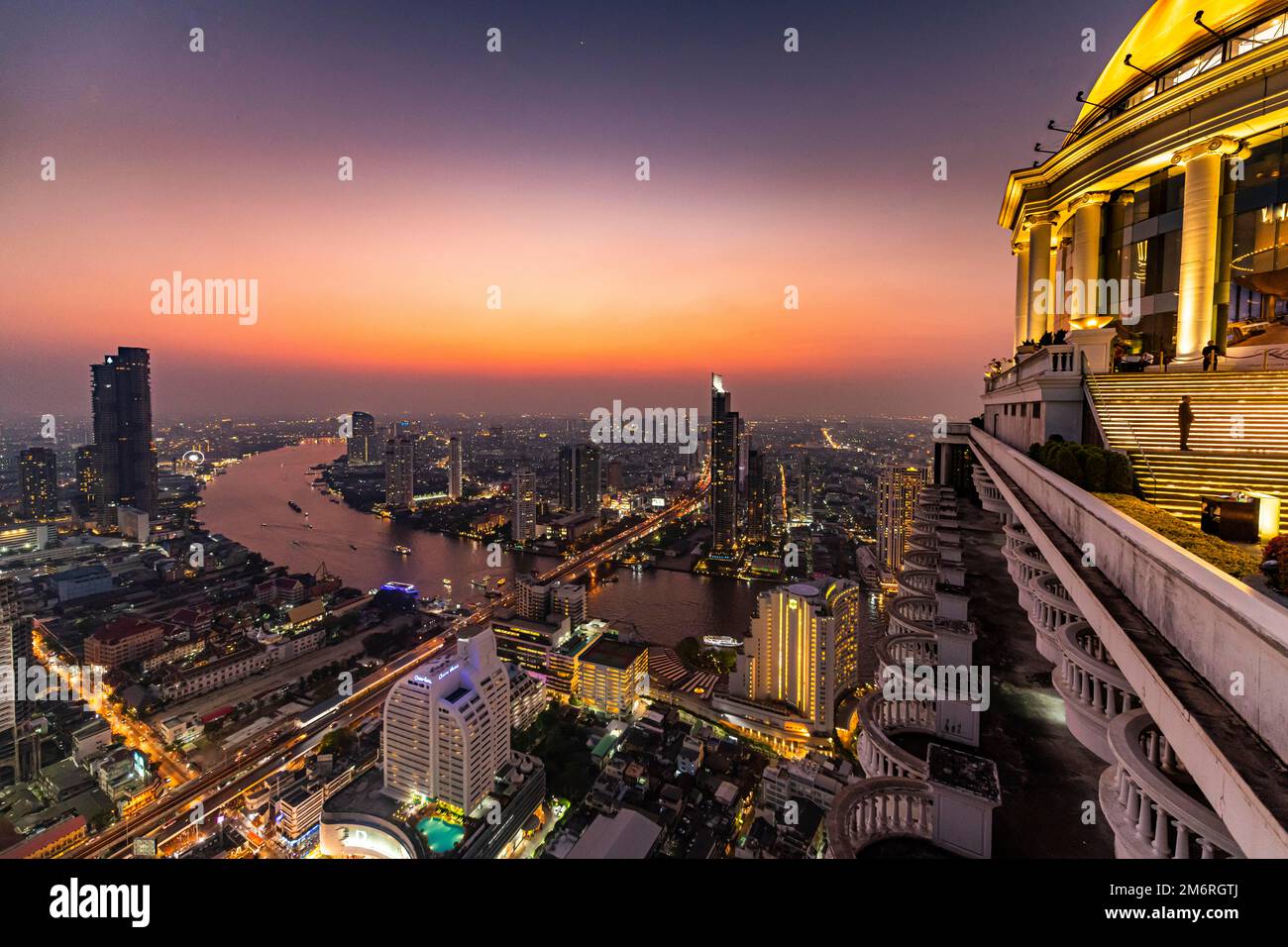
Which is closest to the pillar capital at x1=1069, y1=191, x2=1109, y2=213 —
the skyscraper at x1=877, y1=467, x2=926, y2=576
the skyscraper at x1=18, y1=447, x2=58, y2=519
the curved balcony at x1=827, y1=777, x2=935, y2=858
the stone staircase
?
the stone staircase

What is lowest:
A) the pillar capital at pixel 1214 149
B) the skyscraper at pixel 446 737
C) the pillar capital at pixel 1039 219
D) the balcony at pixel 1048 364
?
the skyscraper at pixel 446 737

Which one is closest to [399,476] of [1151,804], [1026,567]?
[1026,567]

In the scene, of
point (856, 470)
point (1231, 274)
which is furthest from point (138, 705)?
point (856, 470)

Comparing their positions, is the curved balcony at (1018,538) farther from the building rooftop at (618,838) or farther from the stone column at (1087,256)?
the building rooftop at (618,838)

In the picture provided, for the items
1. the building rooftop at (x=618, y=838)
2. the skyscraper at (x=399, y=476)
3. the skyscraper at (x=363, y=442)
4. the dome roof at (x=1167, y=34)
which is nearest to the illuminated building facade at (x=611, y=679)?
the building rooftop at (x=618, y=838)

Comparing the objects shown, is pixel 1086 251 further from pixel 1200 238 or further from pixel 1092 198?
pixel 1200 238

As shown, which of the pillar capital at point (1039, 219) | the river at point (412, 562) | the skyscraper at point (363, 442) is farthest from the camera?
the skyscraper at point (363, 442)
